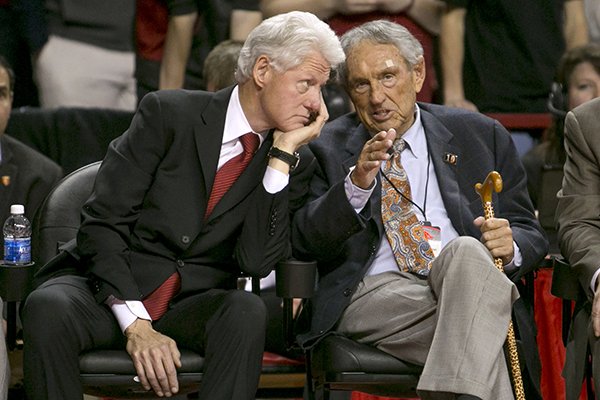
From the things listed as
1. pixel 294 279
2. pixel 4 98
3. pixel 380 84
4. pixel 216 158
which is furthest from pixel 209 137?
pixel 4 98

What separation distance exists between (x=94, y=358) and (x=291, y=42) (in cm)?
104

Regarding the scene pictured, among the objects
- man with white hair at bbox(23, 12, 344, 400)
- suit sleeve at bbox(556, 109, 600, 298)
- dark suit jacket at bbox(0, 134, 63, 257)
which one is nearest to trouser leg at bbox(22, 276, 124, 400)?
man with white hair at bbox(23, 12, 344, 400)

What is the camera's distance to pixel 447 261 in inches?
142

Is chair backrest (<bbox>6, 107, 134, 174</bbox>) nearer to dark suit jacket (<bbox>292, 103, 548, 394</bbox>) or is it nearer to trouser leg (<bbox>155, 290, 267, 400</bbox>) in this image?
dark suit jacket (<bbox>292, 103, 548, 394</bbox>)

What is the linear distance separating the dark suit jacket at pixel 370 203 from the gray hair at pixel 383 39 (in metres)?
0.20

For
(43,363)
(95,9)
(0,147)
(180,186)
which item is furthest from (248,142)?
(95,9)

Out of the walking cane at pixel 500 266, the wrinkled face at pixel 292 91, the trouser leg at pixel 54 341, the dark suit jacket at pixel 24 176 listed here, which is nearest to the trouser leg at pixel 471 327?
the walking cane at pixel 500 266

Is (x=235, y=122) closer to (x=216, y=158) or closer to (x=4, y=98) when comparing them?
(x=216, y=158)

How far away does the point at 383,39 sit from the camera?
4.09 meters

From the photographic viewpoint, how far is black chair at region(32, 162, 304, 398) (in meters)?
3.56

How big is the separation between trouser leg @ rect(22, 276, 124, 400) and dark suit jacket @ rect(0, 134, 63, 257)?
1219mm

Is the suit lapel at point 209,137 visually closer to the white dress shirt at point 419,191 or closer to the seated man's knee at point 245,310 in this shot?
the seated man's knee at point 245,310

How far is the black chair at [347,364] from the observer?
3713 mm

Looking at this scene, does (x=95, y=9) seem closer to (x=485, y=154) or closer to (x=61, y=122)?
(x=61, y=122)
